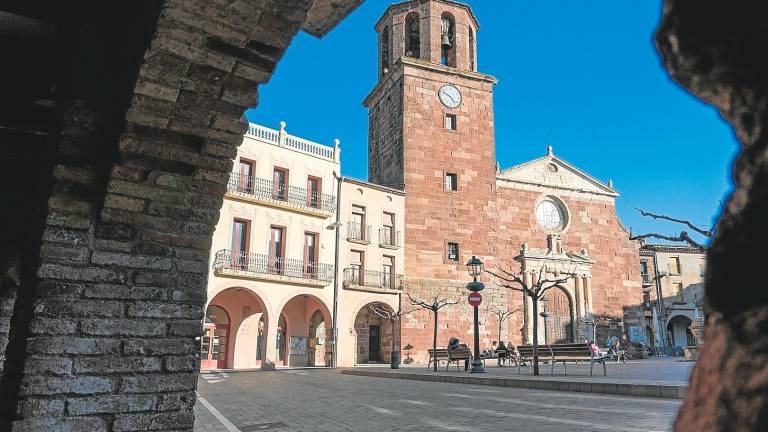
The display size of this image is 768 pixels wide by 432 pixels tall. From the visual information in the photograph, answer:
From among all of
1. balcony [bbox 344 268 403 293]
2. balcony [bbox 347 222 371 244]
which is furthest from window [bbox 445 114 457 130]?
balcony [bbox 344 268 403 293]

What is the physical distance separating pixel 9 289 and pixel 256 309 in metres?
19.2

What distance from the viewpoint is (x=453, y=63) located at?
101 feet

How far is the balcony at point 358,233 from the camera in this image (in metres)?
26.6

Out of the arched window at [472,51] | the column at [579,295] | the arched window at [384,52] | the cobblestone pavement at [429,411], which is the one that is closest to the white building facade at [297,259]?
the arched window at [384,52]

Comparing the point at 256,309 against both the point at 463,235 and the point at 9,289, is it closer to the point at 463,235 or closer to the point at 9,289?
the point at 463,235

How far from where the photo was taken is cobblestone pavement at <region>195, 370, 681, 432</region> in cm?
671

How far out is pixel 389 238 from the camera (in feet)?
90.3

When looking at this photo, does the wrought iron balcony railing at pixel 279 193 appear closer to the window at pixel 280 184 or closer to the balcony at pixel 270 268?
the window at pixel 280 184

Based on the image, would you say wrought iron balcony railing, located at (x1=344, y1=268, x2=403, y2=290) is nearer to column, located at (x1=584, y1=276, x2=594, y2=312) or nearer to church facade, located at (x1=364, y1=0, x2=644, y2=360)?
church facade, located at (x1=364, y1=0, x2=644, y2=360)

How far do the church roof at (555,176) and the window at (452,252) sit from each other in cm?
569

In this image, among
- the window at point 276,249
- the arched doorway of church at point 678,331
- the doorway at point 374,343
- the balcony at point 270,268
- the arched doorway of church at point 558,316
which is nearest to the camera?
the balcony at point 270,268

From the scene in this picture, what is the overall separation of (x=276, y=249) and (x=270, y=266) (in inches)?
39.5

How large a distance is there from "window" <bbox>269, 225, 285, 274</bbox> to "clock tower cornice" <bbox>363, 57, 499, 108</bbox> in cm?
1077

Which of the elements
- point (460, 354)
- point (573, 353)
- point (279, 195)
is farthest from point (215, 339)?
point (573, 353)
